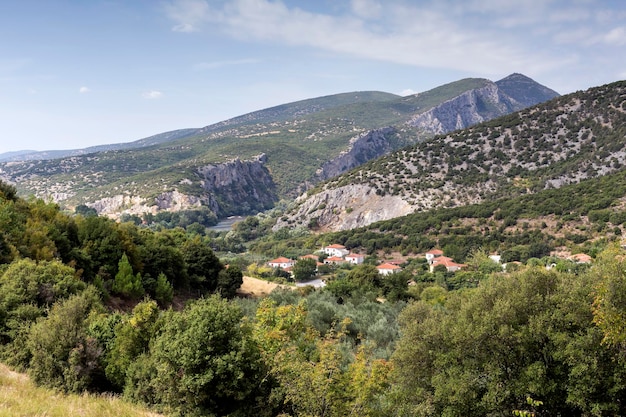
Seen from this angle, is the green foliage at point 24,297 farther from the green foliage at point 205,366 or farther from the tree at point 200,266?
the tree at point 200,266

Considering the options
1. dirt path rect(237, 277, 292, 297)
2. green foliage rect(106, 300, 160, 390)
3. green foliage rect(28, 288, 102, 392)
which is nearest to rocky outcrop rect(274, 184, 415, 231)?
dirt path rect(237, 277, 292, 297)

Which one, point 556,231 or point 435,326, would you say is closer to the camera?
point 435,326

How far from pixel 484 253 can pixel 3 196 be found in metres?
70.6

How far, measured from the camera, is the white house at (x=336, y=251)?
3381 inches

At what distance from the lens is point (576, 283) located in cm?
1271

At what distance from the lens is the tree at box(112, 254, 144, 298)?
27180 millimetres

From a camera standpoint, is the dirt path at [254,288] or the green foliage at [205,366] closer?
the green foliage at [205,366]

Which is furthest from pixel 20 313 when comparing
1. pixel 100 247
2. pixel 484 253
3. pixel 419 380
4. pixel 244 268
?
pixel 484 253

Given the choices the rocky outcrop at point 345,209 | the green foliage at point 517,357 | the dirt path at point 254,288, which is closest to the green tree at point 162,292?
the dirt path at point 254,288

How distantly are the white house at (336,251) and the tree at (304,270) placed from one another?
49.8ft

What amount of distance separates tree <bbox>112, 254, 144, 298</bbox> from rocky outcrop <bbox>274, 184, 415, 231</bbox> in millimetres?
89434

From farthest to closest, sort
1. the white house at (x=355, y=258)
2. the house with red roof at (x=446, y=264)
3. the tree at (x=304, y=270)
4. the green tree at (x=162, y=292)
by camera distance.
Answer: the white house at (x=355, y=258), the tree at (x=304, y=270), the house with red roof at (x=446, y=264), the green tree at (x=162, y=292)

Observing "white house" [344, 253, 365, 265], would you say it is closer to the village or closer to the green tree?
the village

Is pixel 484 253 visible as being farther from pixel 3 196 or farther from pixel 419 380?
pixel 3 196
